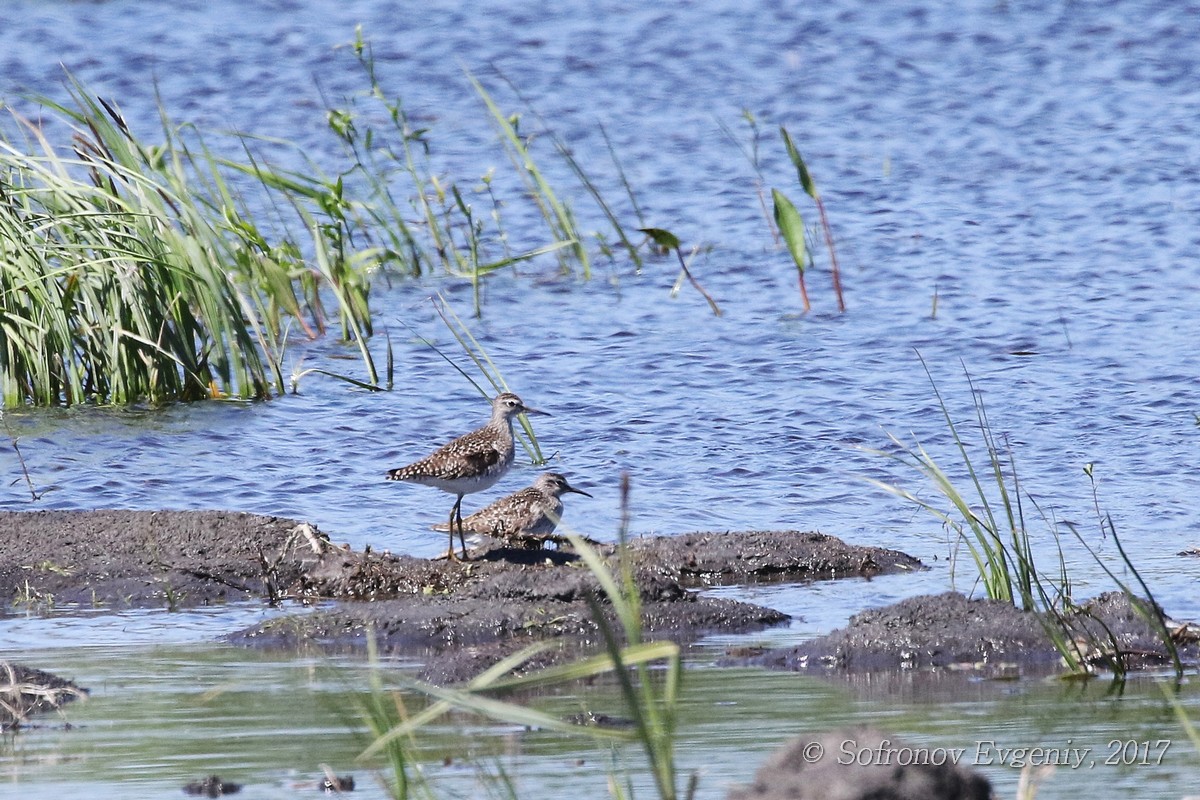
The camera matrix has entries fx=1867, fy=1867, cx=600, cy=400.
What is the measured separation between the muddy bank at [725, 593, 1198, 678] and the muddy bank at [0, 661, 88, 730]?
2159mm

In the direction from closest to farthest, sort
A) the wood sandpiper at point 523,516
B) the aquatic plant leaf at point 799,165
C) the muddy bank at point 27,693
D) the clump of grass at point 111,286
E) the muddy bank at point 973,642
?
1. the muddy bank at point 27,693
2. the muddy bank at point 973,642
3. the wood sandpiper at point 523,516
4. the clump of grass at point 111,286
5. the aquatic plant leaf at point 799,165

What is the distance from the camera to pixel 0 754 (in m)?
5.16

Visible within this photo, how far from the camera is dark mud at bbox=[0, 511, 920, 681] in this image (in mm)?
6793

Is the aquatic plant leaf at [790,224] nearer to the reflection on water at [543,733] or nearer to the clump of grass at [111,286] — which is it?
the clump of grass at [111,286]

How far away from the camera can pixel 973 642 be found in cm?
625

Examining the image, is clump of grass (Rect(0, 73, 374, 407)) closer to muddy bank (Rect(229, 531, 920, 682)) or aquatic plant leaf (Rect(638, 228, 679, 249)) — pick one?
aquatic plant leaf (Rect(638, 228, 679, 249))

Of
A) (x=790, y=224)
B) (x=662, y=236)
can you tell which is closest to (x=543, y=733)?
(x=662, y=236)

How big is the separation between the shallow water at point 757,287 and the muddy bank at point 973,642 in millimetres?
551

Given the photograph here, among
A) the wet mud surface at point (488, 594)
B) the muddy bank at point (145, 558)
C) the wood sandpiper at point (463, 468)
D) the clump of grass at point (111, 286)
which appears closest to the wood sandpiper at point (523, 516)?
the wood sandpiper at point (463, 468)

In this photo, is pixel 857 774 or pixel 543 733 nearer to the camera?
pixel 857 774

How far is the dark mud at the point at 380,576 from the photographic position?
6.79m

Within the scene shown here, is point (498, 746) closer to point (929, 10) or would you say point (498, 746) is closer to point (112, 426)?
point (112, 426)

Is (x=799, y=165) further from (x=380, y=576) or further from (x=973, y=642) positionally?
(x=973, y=642)

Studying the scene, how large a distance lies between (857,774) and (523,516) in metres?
5.06
